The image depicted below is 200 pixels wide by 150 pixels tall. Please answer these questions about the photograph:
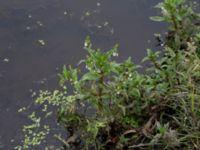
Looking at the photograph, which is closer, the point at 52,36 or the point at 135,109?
the point at 135,109

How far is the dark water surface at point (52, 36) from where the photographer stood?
2910mm

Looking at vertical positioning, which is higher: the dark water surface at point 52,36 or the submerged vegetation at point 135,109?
the dark water surface at point 52,36

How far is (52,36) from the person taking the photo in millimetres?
3230

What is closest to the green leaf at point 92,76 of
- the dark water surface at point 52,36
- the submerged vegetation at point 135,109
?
the submerged vegetation at point 135,109

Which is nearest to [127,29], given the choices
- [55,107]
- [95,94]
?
[55,107]

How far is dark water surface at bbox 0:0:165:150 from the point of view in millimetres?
2910

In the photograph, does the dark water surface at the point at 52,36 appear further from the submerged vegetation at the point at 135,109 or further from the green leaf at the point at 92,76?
the green leaf at the point at 92,76

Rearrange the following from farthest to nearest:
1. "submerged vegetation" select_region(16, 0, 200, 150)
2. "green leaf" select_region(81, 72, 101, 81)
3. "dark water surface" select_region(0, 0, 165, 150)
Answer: "dark water surface" select_region(0, 0, 165, 150) → "submerged vegetation" select_region(16, 0, 200, 150) → "green leaf" select_region(81, 72, 101, 81)

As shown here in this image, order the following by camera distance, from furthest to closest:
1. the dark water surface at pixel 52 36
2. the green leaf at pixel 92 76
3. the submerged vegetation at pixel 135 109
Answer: the dark water surface at pixel 52 36
the submerged vegetation at pixel 135 109
the green leaf at pixel 92 76

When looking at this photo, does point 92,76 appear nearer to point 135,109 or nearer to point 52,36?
point 135,109

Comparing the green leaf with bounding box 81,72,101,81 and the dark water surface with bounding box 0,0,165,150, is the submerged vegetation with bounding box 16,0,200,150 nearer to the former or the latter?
the green leaf with bounding box 81,72,101,81

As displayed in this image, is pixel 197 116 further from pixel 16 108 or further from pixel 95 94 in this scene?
pixel 16 108

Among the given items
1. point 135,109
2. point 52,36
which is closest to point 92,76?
point 135,109

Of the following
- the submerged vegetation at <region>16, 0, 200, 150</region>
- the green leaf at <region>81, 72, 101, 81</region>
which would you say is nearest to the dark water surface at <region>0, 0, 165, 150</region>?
the submerged vegetation at <region>16, 0, 200, 150</region>
